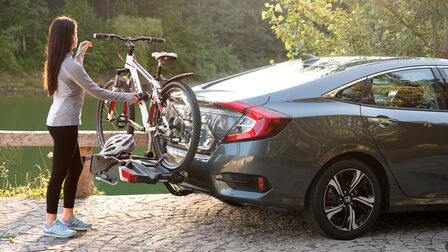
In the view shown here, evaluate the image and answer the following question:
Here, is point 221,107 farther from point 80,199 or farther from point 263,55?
Result: point 263,55

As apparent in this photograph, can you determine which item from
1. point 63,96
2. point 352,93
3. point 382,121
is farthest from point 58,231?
point 382,121

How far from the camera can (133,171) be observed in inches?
200

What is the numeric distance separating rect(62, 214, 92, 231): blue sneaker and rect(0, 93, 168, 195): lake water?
4.78 m

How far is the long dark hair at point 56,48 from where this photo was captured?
5.07 m

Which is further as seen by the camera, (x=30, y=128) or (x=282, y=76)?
(x=30, y=128)

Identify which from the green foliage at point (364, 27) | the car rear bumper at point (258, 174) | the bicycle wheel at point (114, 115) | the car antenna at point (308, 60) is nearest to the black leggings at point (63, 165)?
the bicycle wheel at point (114, 115)

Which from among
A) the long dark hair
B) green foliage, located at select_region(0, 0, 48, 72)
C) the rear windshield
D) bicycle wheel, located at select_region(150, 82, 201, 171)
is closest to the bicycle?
bicycle wheel, located at select_region(150, 82, 201, 171)

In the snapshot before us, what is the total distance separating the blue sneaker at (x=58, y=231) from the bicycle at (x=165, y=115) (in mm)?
953

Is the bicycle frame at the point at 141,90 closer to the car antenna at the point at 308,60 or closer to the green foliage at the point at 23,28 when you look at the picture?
the car antenna at the point at 308,60

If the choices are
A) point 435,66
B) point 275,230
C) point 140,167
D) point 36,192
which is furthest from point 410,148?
point 36,192

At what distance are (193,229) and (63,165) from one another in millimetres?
1253

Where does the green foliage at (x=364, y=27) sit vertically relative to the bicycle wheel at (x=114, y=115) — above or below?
above

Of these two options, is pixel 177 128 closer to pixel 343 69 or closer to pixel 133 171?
pixel 133 171

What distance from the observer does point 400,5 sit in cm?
1027
